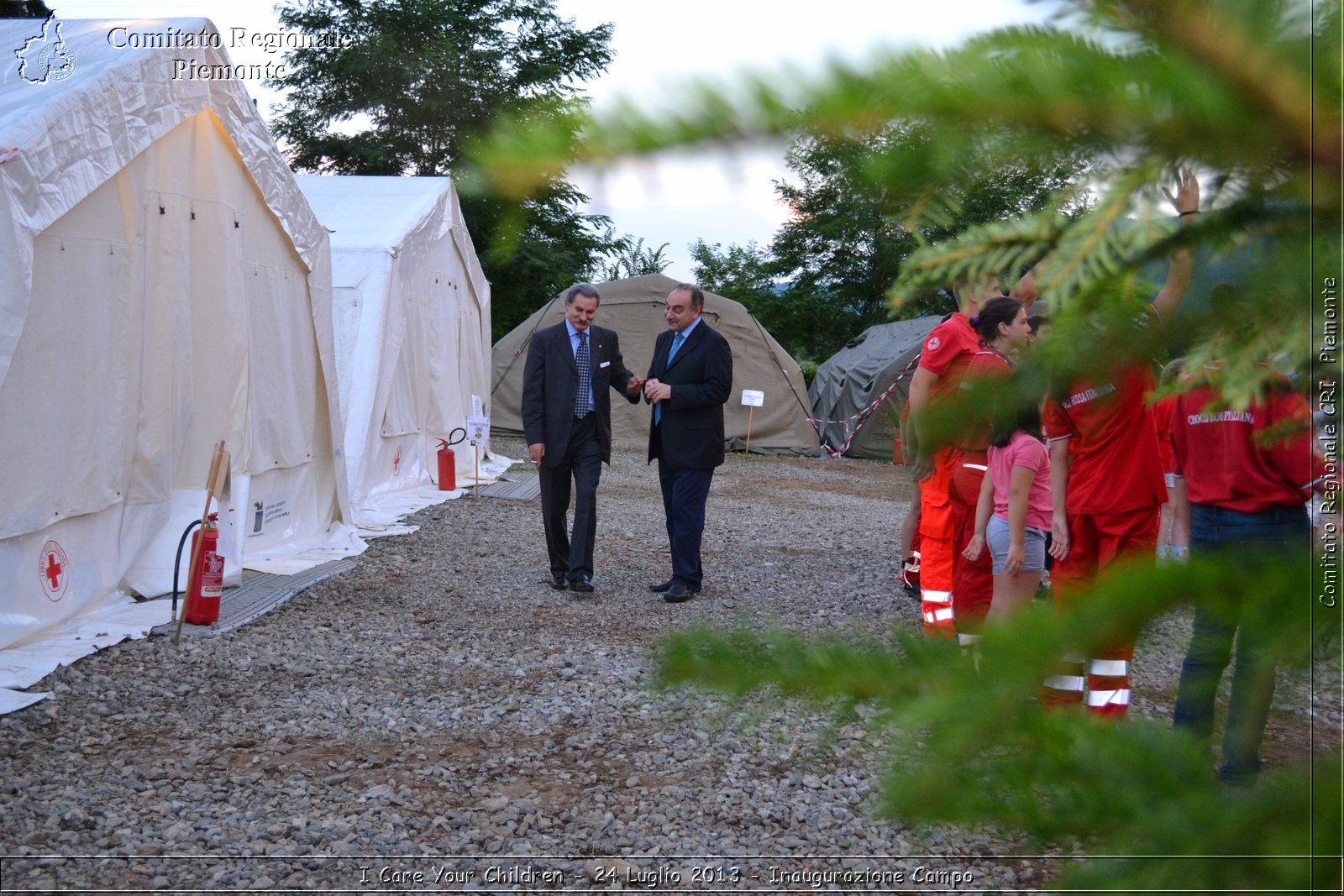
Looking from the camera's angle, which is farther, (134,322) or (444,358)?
(444,358)

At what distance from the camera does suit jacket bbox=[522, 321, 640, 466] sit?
622cm

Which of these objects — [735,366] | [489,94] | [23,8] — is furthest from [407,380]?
[23,8]

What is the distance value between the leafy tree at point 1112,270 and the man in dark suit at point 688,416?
5417 millimetres

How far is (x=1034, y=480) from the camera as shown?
419 centimetres

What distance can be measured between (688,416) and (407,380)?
16.4 ft

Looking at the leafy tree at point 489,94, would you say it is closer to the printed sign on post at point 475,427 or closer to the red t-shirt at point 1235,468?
the red t-shirt at point 1235,468

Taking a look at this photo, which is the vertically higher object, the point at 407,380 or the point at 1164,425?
the point at 1164,425

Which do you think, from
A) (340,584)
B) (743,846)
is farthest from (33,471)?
(743,846)

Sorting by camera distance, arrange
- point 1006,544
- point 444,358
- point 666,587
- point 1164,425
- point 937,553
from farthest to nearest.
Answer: point 444,358 → point 666,587 → point 937,553 → point 1164,425 → point 1006,544

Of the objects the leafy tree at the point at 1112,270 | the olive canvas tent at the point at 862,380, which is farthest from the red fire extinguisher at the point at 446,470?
the leafy tree at the point at 1112,270

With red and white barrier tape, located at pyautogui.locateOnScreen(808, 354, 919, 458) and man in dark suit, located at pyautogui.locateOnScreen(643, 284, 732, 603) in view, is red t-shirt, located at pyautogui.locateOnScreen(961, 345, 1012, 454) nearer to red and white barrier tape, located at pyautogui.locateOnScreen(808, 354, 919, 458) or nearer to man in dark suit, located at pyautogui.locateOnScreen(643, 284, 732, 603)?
man in dark suit, located at pyautogui.locateOnScreen(643, 284, 732, 603)

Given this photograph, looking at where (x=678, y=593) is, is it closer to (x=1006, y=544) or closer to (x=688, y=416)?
(x=688, y=416)

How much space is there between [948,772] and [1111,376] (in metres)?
0.22

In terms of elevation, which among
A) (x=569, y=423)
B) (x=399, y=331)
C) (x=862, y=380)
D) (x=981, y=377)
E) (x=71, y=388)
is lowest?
(x=862, y=380)
